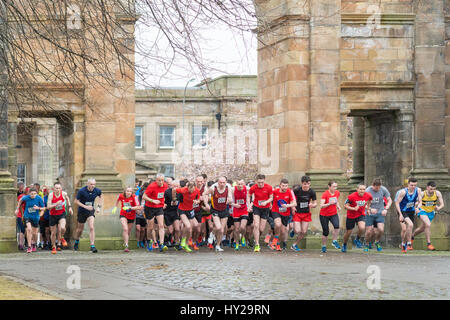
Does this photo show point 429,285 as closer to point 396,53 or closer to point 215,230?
point 215,230

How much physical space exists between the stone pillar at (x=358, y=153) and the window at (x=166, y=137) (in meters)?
39.7

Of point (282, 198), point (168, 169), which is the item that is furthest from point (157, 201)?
point (168, 169)

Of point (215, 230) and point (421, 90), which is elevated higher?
point (421, 90)

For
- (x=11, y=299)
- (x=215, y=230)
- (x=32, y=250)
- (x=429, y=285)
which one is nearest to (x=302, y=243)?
(x=215, y=230)

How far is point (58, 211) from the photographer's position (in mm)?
24969

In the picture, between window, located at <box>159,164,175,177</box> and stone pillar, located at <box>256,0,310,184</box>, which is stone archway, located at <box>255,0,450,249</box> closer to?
stone pillar, located at <box>256,0,310,184</box>

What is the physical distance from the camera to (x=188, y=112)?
70.5m

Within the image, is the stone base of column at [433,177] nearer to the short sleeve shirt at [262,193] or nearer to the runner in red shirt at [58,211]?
the short sleeve shirt at [262,193]

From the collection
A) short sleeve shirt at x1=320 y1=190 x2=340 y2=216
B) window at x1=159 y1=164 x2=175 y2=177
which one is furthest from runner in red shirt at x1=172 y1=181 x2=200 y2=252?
window at x1=159 y1=164 x2=175 y2=177

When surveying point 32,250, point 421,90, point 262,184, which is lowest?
point 32,250

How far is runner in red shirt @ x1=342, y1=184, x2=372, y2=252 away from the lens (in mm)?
23344

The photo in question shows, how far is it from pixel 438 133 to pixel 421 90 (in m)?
1.18
